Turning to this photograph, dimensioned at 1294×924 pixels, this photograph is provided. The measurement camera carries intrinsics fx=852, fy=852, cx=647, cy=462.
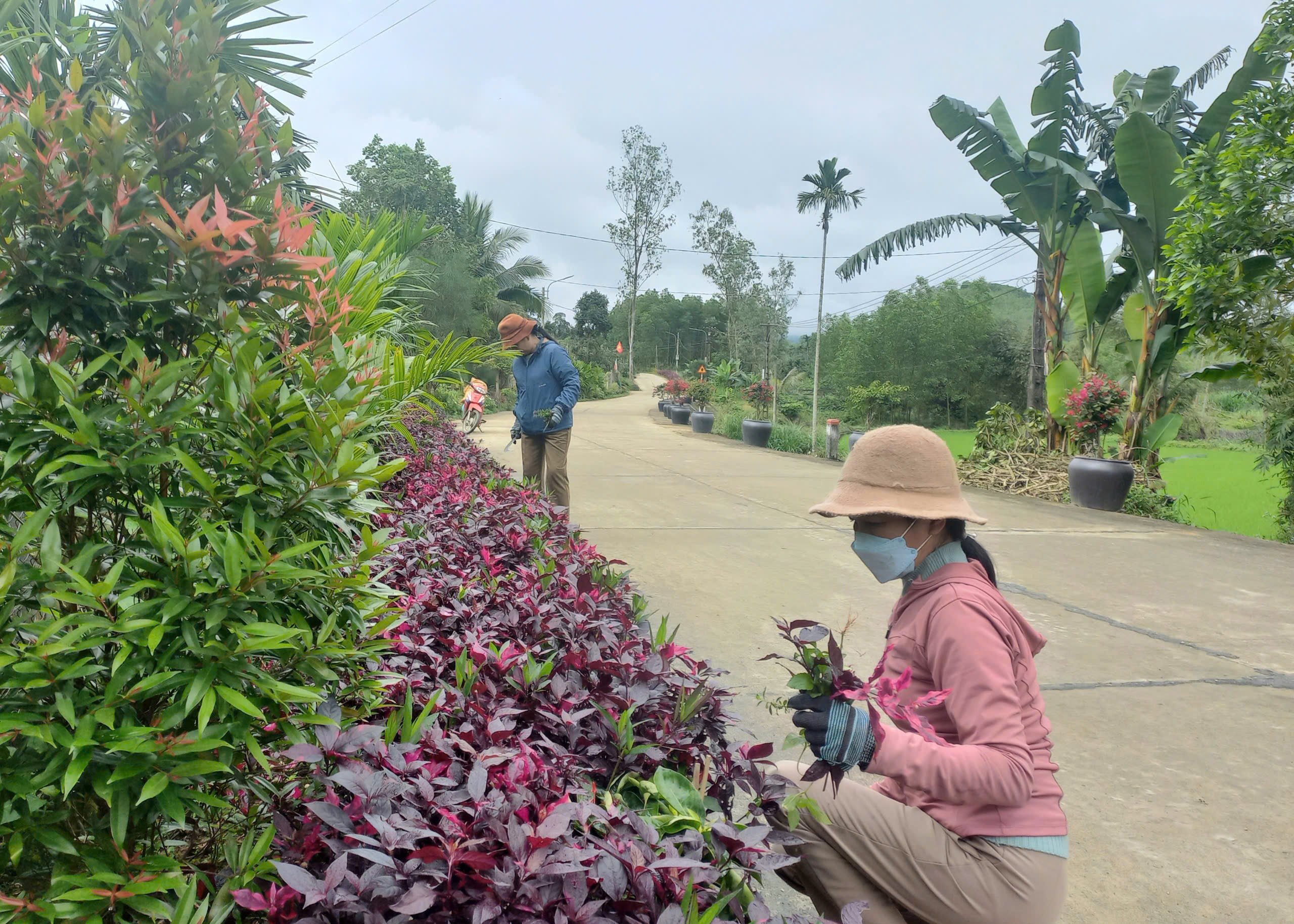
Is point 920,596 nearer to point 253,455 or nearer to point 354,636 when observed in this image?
point 354,636

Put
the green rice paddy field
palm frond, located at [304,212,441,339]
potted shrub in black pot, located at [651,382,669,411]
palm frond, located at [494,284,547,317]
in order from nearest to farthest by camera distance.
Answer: palm frond, located at [304,212,441,339]
the green rice paddy field
potted shrub in black pot, located at [651,382,669,411]
palm frond, located at [494,284,547,317]

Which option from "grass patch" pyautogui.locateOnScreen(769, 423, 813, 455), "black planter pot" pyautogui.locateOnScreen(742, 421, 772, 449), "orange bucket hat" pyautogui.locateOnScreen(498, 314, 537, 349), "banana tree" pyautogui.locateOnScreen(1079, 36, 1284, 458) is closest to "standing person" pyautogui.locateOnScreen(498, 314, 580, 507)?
"orange bucket hat" pyautogui.locateOnScreen(498, 314, 537, 349)

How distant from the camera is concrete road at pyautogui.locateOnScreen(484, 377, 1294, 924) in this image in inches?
108

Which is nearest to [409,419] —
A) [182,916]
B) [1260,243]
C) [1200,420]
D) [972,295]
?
[182,916]

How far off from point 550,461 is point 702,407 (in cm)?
2055

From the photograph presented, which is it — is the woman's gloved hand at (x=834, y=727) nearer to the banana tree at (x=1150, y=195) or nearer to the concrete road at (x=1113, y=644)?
the concrete road at (x=1113, y=644)

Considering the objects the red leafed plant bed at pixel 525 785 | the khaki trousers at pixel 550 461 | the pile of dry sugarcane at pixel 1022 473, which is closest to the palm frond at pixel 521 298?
the pile of dry sugarcane at pixel 1022 473

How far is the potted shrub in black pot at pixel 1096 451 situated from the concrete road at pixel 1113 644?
65 cm

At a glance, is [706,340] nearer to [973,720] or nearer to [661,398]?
[661,398]

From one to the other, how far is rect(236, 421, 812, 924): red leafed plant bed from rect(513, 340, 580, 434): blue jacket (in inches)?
163

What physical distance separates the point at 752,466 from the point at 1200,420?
80.5ft

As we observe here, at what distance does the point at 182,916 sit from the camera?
1.14m

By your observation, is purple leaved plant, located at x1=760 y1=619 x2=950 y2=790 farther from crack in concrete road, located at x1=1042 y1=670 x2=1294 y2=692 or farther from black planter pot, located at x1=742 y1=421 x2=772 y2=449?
black planter pot, located at x1=742 y1=421 x2=772 y2=449

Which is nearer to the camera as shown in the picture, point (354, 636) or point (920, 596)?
point (354, 636)
